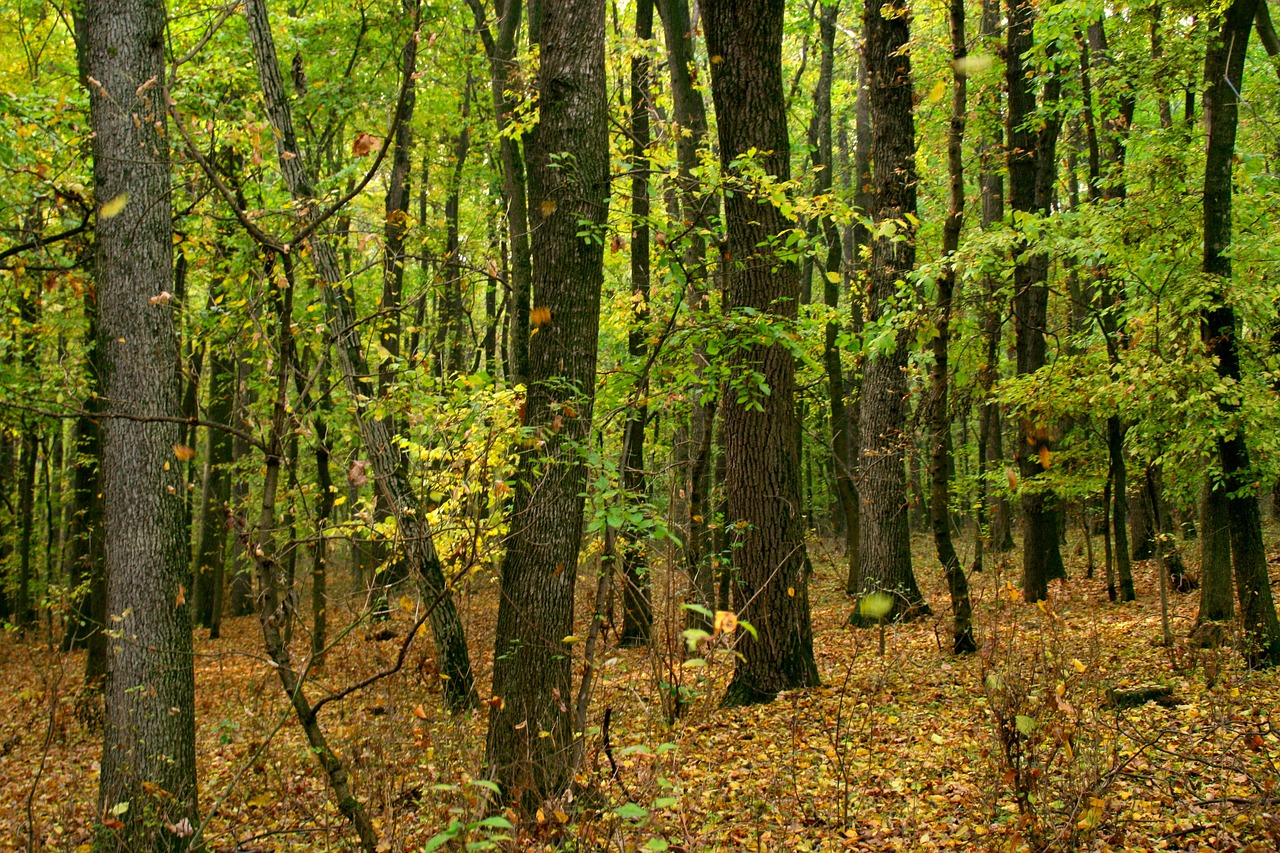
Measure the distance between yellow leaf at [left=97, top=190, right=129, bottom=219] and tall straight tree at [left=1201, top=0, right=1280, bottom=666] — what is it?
8352 millimetres

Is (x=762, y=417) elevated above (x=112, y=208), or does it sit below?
below

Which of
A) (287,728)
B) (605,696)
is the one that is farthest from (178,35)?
(605,696)

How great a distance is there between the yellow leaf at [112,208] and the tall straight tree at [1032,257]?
8.79 m

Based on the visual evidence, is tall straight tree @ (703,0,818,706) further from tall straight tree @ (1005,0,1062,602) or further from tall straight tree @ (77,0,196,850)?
tall straight tree @ (77,0,196,850)

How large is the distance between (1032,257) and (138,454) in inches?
382

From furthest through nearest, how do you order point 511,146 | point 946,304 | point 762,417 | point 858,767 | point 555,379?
point 511,146
point 762,417
point 946,304
point 858,767
point 555,379

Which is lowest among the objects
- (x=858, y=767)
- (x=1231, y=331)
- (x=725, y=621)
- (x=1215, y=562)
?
(x=858, y=767)

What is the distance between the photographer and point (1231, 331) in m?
7.09

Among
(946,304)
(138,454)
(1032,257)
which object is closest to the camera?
(138,454)

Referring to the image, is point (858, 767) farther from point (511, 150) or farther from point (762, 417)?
point (511, 150)

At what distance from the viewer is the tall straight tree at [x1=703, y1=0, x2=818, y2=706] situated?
718 cm

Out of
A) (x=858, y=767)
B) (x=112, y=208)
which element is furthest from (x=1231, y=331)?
(x=112, y=208)

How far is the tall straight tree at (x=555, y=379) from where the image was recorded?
513 centimetres

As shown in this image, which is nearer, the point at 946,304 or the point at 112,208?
the point at 112,208
